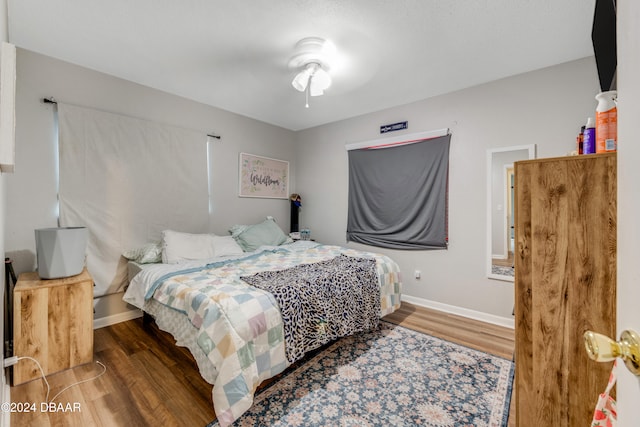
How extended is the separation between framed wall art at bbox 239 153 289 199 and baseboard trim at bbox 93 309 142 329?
71.9 inches

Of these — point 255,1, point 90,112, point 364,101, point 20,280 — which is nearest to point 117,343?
point 20,280

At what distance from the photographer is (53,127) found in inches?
95.3

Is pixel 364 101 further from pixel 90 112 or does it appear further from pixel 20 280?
pixel 20 280

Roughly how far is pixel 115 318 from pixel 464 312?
145 inches

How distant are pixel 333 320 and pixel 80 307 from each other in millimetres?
1889

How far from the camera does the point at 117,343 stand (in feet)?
7.73

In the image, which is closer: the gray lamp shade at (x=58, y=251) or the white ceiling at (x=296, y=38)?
the white ceiling at (x=296, y=38)

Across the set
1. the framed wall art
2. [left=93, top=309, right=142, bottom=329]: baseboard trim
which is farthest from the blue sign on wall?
[left=93, top=309, right=142, bottom=329]: baseboard trim

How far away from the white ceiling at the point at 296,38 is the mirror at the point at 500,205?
0.79m

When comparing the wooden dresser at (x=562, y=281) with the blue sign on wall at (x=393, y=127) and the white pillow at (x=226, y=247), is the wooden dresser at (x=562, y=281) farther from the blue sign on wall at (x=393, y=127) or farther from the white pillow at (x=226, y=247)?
the white pillow at (x=226, y=247)

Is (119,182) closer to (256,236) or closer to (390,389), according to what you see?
(256,236)

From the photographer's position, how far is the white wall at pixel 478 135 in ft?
8.06

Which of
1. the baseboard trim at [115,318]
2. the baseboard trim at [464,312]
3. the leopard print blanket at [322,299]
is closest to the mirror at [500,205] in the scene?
the baseboard trim at [464,312]

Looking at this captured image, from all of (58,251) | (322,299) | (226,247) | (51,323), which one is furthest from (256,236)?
(51,323)
